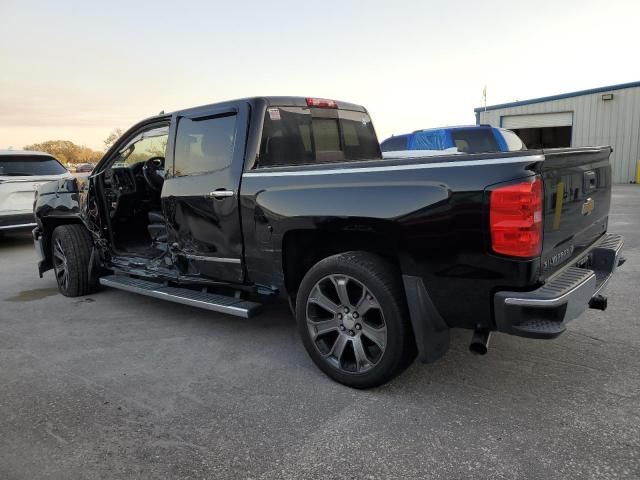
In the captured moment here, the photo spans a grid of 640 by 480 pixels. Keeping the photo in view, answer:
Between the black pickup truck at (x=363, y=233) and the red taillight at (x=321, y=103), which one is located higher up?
the red taillight at (x=321, y=103)

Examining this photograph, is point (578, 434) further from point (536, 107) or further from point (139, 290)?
point (536, 107)

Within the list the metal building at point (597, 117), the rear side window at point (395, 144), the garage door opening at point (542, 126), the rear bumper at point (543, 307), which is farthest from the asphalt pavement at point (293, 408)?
the garage door opening at point (542, 126)

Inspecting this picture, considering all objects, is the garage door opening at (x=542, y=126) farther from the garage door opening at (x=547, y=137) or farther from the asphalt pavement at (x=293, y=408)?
the asphalt pavement at (x=293, y=408)

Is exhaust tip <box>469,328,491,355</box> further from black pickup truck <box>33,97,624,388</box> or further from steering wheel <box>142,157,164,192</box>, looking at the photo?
steering wheel <box>142,157,164,192</box>

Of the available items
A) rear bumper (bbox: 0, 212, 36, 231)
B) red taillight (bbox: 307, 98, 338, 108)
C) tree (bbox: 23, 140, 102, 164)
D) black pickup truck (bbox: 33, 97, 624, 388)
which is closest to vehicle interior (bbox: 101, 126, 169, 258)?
black pickup truck (bbox: 33, 97, 624, 388)

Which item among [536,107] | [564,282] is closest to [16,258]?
[564,282]

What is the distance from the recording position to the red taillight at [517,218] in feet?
7.88

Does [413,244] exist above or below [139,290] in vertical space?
above

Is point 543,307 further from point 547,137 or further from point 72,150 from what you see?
point 72,150

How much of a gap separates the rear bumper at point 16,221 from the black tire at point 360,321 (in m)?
7.24

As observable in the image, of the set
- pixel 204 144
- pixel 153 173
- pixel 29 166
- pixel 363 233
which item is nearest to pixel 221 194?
pixel 204 144

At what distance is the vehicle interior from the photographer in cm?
525

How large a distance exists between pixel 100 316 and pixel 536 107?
2258 centimetres

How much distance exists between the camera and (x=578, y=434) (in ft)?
8.39
